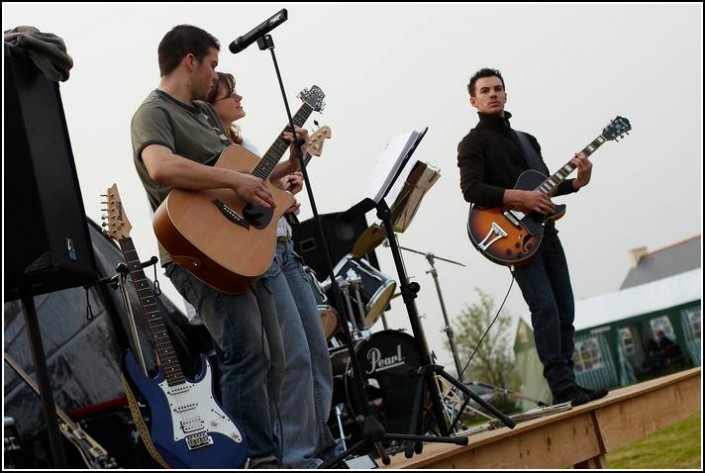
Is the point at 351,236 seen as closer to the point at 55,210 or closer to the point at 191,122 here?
the point at 191,122

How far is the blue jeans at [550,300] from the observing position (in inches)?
177

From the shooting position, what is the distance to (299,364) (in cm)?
333

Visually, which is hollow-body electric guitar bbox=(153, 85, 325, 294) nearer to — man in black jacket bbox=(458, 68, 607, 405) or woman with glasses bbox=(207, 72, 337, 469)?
woman with glasses bbox=(207, 72, 337, 469)

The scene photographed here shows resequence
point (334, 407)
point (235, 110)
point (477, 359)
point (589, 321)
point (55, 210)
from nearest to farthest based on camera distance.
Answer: point (55, 210)
point (235, 110)
point (334, 407)
point (589, 321)
point (477, 359)

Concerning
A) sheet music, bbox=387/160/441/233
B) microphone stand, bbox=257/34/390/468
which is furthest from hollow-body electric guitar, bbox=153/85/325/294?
sheet music, bbox=387/160/441/233

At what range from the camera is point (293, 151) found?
352cm

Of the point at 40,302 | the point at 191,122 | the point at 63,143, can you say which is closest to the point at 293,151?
the point at 191,122

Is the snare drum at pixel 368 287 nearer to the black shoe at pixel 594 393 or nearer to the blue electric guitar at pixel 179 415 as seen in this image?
the black shoe at pixel 594 393

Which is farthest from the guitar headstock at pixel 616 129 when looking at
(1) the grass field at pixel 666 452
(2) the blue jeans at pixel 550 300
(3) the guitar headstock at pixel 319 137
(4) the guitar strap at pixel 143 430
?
(4) the guitar strap at pixel 143 430

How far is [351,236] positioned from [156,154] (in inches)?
139

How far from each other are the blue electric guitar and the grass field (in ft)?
11.7

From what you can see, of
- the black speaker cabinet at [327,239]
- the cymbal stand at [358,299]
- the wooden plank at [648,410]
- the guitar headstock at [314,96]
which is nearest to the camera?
the guitar headstock at [314,96]

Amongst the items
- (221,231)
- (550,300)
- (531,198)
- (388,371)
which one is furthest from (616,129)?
(221,231)

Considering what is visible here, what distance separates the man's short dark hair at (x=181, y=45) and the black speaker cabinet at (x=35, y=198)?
2.47 feet
